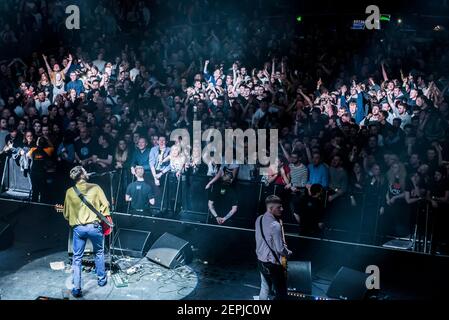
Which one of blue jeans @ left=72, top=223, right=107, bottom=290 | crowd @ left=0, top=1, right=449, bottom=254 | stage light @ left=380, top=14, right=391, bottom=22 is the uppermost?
stage light @ left=380, top=14, right=391, bottom=22

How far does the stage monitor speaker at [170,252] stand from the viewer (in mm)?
7172

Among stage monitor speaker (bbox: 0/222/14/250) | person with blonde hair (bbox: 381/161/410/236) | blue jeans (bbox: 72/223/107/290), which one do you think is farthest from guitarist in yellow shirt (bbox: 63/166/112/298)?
person with blonde hair (bbox: 381/161/410/236)

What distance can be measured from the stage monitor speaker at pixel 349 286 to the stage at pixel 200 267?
0.59m

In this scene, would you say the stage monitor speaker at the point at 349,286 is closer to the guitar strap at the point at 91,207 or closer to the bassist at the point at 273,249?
the bassist at the point at 273,249

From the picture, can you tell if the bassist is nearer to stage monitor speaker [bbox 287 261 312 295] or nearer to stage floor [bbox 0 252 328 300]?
stage monitor speaker [bbox 287 261 312 295]

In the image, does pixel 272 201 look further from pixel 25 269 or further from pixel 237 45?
pixel 237 45

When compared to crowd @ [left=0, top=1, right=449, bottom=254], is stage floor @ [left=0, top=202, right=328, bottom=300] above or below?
below

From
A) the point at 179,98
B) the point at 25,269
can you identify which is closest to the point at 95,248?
the point at 25,269

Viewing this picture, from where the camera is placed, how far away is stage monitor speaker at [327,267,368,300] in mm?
5688

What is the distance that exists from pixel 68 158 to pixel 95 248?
3.63 m

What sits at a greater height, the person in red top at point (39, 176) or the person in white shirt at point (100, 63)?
the person in white shirt at point (100, 63)

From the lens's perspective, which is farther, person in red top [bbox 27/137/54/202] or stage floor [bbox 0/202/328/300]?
person in red top [bbox 27/137/54/202]

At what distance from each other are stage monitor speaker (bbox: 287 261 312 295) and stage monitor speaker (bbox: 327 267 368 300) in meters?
0.29

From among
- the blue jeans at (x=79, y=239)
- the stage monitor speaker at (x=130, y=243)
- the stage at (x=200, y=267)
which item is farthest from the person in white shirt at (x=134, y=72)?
the blue jeans at (x=79, y=239)
